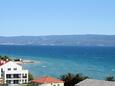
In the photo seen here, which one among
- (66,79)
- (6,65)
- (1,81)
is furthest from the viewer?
(6,65)

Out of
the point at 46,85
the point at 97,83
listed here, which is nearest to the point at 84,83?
the point at 97,83

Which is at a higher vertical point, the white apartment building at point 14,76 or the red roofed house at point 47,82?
the red roofed house at point 47,82

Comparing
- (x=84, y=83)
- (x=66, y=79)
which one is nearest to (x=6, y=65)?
(x=66, y=79)

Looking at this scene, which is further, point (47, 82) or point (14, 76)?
point (14, 76)

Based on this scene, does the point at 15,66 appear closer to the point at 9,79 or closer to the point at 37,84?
the point at 9,79

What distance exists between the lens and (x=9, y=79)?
6347cm

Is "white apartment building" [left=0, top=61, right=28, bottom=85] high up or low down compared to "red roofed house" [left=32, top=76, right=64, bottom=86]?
down

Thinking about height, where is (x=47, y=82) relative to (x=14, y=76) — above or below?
above

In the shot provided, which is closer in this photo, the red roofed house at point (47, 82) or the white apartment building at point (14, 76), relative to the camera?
the red roofed house at point (47, 82)

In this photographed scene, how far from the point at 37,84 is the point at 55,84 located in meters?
2.23

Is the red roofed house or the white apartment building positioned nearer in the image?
the red roofed house

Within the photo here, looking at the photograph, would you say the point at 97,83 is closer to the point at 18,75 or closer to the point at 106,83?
the point at 106,83

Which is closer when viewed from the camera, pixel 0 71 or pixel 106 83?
pixel 106 83

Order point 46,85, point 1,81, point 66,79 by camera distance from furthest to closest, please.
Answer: point 1,81
point 66,79
point 46,85
